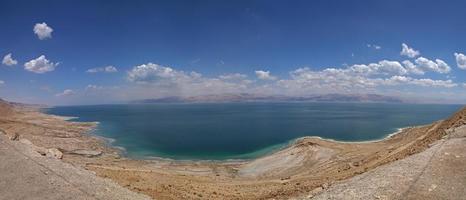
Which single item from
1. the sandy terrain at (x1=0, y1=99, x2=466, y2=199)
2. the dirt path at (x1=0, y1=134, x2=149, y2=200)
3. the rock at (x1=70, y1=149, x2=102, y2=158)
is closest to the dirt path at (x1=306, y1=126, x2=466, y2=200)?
the sandy terrain at (x1=0, y1=99, x2=466, y2=199)

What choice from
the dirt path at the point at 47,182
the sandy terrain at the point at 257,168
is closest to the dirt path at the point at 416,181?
the sandy terrain at the point at 257,168

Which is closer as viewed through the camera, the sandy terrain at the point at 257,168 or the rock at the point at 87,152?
the sandy terrain at the point at 257,168

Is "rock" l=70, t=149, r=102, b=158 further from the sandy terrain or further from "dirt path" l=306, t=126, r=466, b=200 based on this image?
"dirt path" l=306, t=126, r=466, b=200

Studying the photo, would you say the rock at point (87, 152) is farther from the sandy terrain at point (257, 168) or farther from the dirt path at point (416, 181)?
the dirt path at point (416, 181)

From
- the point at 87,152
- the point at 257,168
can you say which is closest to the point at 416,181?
the point at 257,168

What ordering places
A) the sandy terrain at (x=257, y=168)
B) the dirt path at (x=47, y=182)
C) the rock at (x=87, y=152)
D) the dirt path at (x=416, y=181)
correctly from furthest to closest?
the rock at (x=87, y=152), the sandy terrain at (x=257, y=168), the dirt path at (x=47, y=182), the dirt path at (x=416, y=181)

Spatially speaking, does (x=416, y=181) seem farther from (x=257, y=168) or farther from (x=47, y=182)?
(x=257, y=168)

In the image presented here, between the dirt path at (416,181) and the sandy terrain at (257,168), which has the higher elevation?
the dirt path at (416,181)

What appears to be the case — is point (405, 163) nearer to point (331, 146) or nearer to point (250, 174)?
point (250, 174)

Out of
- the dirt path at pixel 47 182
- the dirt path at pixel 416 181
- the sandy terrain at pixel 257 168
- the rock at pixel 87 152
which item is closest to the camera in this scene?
the dirt path at pixel 416 181

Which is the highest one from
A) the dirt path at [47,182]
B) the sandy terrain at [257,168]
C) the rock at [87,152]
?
the dirt path at [47,182]
